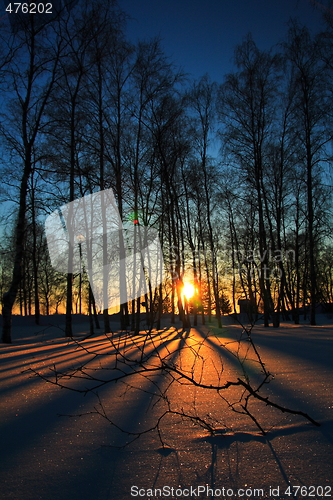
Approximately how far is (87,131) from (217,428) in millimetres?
12553

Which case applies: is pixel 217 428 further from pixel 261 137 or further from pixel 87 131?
pixel 261 137

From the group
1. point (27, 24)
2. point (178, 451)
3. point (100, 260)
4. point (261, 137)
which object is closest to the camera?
point (178, 451)

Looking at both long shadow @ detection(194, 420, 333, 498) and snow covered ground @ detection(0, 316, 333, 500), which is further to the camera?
long shadow @ detection(194, 420, 333, 498)

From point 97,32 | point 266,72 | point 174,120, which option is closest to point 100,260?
point 174,120

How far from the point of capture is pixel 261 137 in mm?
13359

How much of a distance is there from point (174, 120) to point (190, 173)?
13.3 feet

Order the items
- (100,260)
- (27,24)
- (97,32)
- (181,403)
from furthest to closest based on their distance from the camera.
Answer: (100,260) < (97,32) < (27,24) < (181,403)

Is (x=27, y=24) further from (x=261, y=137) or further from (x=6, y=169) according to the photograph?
(x=261, y=137)

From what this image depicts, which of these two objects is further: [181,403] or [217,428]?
[181,403]

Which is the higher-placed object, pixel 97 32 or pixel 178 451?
pixel 97 32

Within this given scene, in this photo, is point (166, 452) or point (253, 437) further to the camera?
point (253, 437)

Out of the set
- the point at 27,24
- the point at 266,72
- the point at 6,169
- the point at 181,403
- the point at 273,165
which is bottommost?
the point at 181,403

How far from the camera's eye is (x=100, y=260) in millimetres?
15062

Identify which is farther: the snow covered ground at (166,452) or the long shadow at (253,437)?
the long shadow at (253,437)
